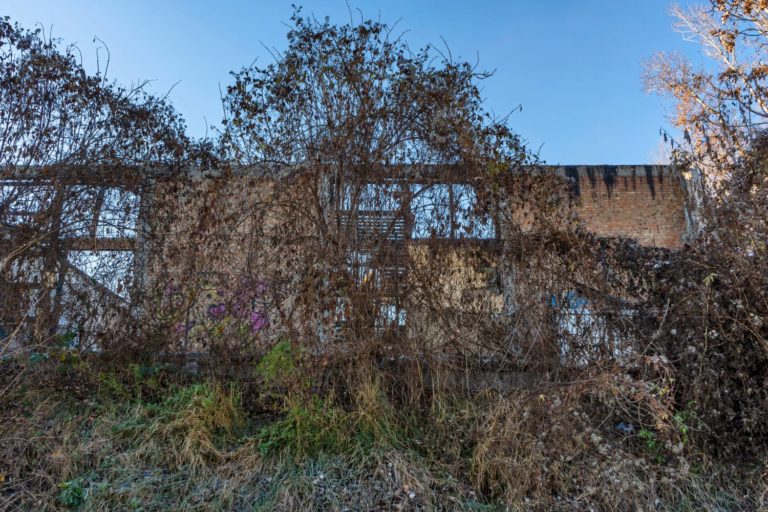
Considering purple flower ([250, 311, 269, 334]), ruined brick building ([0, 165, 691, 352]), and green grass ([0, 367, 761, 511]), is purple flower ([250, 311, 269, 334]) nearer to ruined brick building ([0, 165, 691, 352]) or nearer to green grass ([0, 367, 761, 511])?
ruined brick building ([0, 165, 691, 352])

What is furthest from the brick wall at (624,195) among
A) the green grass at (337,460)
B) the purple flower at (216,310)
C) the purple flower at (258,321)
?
the purple flower at (216,310)

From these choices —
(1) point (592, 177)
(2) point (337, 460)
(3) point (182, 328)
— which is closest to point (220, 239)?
(3) point (182, 328)

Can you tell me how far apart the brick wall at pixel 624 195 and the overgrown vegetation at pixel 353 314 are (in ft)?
18.2

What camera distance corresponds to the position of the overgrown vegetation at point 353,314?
380 centimetres

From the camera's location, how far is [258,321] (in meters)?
4.83

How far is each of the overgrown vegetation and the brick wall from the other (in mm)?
5536

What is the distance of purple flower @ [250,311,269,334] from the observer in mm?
4805

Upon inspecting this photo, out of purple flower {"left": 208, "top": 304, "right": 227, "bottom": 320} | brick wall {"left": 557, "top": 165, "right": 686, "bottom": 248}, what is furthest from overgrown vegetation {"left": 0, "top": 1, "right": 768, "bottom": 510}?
brick wall {"left": 557, "top": 165, "right": 686, "bottom": 248}

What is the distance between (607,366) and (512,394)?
2.50 ft

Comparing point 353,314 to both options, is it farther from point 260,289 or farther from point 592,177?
point 592,177

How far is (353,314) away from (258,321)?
35.1 inches

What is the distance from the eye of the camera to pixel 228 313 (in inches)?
191

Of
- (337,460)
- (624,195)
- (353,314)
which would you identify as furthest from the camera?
(624,195)

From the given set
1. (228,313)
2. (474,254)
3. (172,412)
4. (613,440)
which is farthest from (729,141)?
(172,412)
